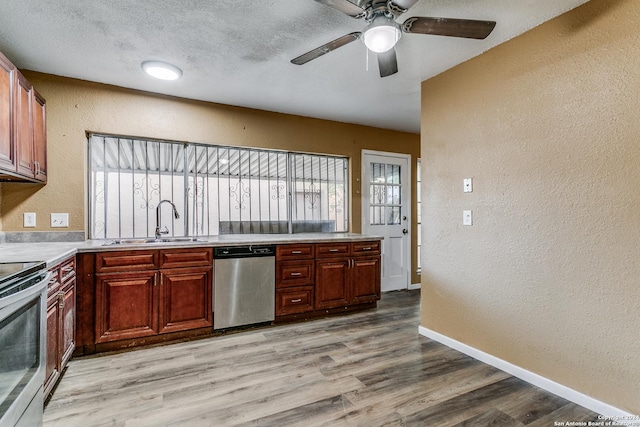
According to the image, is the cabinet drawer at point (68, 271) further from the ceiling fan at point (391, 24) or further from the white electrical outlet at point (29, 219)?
the ceiling fan at point (391, 24)

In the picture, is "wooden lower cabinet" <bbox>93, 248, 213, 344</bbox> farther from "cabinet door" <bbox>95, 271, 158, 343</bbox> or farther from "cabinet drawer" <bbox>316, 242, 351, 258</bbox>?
"cabinet drawer" <bbox>316, 242, 351, 258</bbox>

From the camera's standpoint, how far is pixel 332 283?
3576 millimetres

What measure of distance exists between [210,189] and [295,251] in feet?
4.13

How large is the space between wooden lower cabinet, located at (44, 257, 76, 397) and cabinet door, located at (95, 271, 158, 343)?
18 cm

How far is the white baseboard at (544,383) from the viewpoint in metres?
1.77

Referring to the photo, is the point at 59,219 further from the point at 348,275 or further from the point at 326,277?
the point at 348,275

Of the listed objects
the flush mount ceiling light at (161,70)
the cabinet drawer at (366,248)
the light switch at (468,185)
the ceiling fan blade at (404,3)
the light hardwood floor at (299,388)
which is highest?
the flush mount ceiling light at (161,70)

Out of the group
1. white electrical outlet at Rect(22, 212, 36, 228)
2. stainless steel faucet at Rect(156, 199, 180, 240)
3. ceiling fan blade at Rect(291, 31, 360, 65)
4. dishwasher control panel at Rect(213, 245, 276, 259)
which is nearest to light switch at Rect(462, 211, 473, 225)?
ceiling fan blade at Rect(291, 31, 360, 65)

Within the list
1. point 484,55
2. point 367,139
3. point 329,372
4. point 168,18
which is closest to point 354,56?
point 484,55

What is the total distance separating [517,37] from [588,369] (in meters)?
2.17

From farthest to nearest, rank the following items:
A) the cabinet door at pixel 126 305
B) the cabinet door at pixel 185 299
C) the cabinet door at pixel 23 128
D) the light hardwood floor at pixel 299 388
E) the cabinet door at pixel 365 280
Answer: the cabinet door at pixel 365 280 < the cabinet door at pixel 185 299 < the cabinet door at pixel 126 305 < the cabinet door at pixel 23 128 < the light hardwood floor at pixel 299 388

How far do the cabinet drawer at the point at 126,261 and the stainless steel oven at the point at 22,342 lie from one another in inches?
39.6

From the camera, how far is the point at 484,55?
250 cm

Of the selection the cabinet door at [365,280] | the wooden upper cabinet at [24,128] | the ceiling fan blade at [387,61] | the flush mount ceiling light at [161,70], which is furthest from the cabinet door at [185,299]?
the ceiling fan blade at [387,61]
